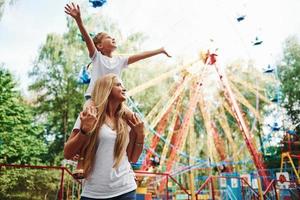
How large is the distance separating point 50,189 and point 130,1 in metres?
8.59

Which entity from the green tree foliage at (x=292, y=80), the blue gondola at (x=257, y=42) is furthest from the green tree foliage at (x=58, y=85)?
the green tree foliage at (x=292, y=80)

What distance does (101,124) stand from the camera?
4.95ft

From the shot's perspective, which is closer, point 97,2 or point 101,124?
point 101,124

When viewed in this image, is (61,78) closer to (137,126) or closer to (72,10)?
(72,10)

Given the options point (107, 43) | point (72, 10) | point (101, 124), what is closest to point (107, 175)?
point (101, 124)

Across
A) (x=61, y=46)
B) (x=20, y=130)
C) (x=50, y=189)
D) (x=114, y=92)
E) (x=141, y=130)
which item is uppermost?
(x=61, y=46)

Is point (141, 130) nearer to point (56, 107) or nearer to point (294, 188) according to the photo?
point (294, 188)

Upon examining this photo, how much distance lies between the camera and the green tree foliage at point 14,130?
14.7m

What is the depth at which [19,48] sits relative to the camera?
58.8ft

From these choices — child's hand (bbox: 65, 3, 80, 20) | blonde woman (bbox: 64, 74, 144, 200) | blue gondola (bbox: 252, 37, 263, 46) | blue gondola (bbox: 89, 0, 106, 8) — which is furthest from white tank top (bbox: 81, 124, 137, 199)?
blue gondola (bbox: 252, 37, 263, 46)

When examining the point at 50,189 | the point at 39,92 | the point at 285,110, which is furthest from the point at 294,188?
the point at 39,92

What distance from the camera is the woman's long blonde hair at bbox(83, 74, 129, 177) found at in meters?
1.43

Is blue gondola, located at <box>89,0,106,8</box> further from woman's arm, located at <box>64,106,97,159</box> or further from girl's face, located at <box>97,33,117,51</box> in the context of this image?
woman's arm, located at <box>64,106,97,159</box>

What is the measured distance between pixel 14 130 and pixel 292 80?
1686cm
